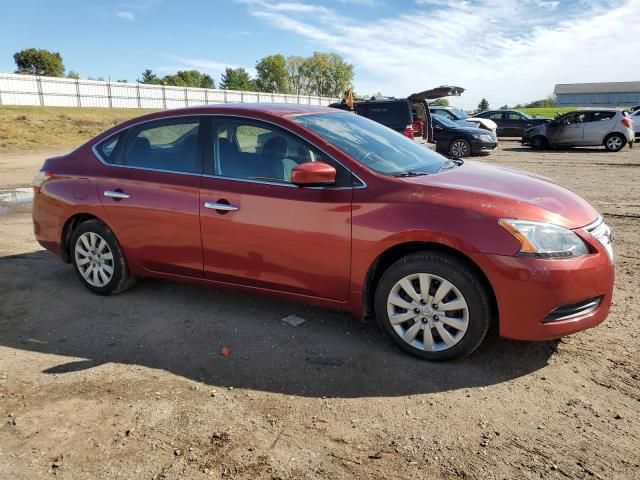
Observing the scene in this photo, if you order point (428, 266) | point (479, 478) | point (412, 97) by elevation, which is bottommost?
point (479, 478)

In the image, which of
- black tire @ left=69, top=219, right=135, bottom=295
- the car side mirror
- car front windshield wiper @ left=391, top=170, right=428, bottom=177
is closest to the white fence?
black tire @ left=69, top=219, right=135, bottom=295

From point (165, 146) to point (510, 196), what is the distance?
285cm

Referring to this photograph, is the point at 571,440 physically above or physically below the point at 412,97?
below

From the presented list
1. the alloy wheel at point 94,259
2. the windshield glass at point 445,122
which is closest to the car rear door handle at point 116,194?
the alloy wheel at point 94,259

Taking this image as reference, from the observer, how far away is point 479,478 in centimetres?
245

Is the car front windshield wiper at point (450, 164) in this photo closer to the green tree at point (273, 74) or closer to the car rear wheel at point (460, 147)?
the car rear wheel at point (460, 147)

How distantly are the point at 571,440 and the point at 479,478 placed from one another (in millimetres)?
624

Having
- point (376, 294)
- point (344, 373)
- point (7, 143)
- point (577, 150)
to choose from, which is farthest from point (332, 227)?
point (7, 143)

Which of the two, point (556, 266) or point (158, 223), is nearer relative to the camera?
point (556, 266)

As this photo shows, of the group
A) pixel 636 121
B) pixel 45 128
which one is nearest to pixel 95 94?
pixel 45 128

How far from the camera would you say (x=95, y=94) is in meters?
41.2

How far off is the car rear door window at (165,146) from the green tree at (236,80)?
334 feet

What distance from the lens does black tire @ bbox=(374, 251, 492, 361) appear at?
3.33m

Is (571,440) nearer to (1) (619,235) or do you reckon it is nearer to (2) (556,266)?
(2) (556,266)
